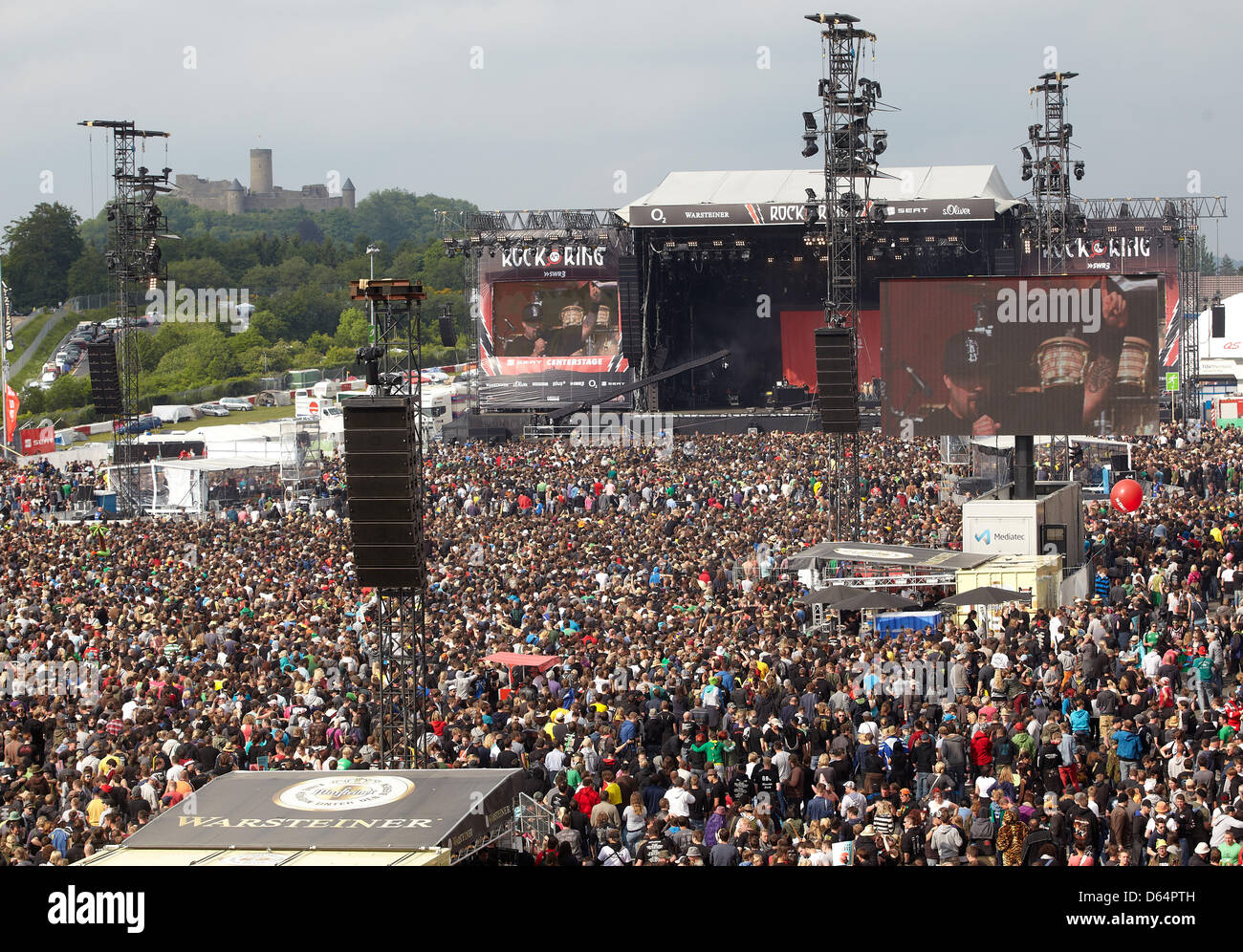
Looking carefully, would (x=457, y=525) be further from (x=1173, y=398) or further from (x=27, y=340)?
(x=27, y=340)

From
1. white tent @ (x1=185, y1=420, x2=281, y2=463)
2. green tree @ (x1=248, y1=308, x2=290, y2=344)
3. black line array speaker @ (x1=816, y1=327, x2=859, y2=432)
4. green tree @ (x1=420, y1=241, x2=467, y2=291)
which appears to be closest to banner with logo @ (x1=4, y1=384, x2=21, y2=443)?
white tent @ (x1=185, y1=420, x2=281, y2=463)

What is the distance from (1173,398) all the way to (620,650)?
124 feet

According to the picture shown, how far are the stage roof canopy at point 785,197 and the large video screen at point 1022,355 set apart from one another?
75.2 ft

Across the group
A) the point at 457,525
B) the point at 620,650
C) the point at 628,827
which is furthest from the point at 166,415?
the point at 628,827

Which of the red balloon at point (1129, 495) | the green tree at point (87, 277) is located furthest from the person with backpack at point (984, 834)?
the green tree at point (87, 277)

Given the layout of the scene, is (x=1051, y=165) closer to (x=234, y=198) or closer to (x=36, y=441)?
(x=36, y=441)

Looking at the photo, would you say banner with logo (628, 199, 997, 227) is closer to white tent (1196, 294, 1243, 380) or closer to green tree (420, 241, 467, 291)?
white tent (1196, 294, 1243, 380)

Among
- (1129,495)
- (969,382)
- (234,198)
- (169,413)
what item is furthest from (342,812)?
(234,198)

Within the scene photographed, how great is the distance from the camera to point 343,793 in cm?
875

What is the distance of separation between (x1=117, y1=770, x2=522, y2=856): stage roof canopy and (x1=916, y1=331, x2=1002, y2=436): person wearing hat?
1618 cm

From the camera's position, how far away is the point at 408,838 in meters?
7.82

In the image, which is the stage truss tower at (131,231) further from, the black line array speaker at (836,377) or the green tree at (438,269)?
the green tree at (438,269)

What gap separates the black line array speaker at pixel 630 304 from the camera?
50.3 m

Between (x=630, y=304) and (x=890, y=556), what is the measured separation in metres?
31.8
